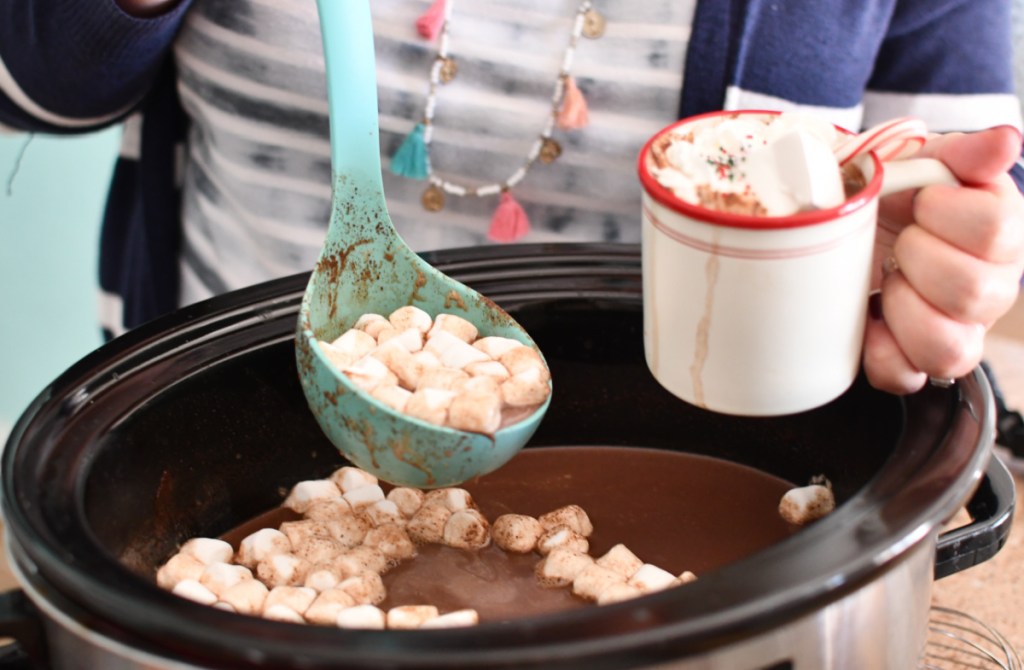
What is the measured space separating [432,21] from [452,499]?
14.4 inches

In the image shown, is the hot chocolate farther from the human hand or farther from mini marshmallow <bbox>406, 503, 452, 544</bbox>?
the human hand

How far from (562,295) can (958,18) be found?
0.42 m

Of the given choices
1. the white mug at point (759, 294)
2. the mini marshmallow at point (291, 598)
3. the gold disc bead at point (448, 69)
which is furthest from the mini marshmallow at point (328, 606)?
the gold disc bead at point (448, 69)

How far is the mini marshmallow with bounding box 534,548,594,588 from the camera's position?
2.20 ft

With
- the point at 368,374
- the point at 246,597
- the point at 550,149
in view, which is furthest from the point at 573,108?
the point at 246,597

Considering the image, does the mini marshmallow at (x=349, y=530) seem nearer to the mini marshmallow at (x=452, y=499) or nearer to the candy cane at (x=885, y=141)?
the mini marshmallow at (x=452, y=499)

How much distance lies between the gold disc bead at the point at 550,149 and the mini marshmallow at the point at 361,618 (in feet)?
1.41

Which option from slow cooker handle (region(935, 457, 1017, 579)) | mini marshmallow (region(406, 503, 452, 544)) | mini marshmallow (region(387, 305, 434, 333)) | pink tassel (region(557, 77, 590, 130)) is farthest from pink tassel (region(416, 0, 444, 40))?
slow cooker handle (region(935, 457, 1017, 579))

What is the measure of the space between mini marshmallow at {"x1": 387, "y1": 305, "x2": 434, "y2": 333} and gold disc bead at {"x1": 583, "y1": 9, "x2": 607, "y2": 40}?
29cm

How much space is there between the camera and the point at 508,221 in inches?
36.4

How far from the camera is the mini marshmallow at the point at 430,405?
0.61m

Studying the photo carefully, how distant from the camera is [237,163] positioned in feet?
3.19

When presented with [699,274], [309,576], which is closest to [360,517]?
[309,576]

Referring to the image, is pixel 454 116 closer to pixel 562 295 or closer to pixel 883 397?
pixel 562 295
